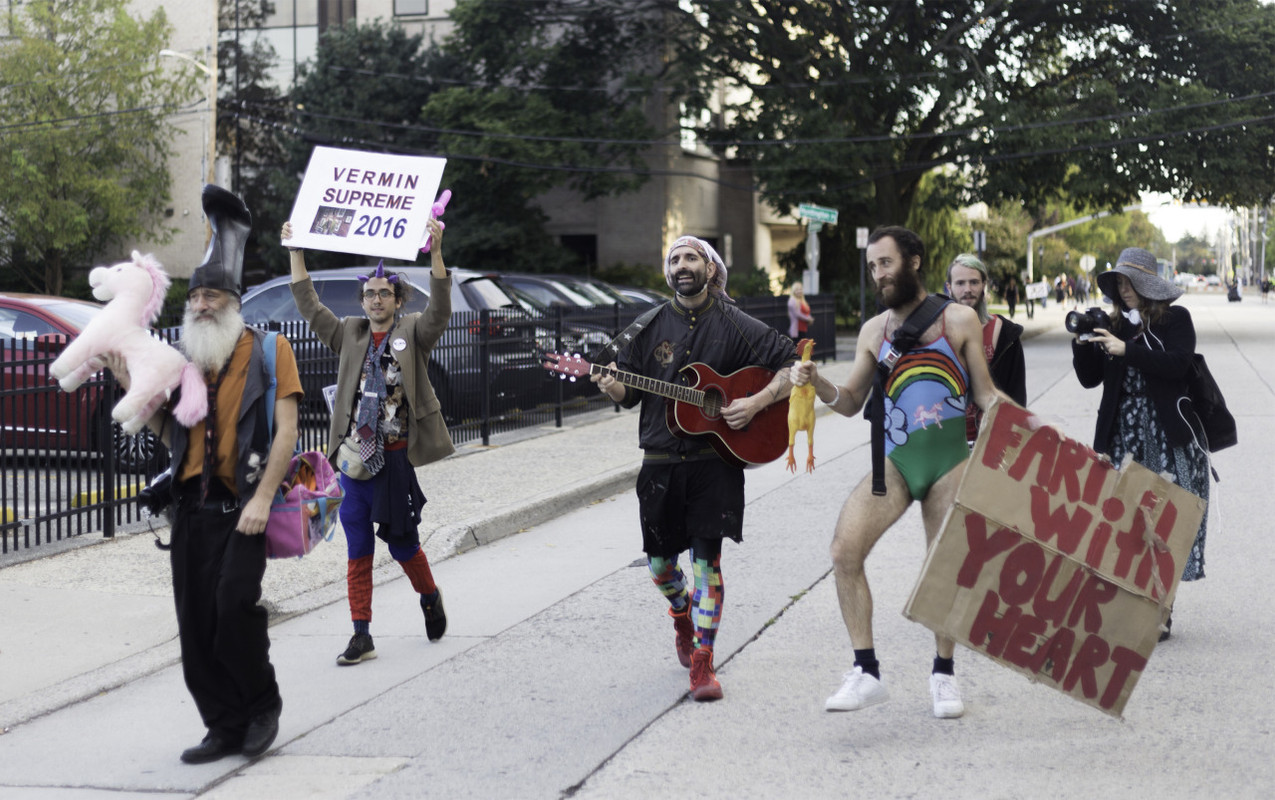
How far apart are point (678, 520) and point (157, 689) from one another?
7.94 ft

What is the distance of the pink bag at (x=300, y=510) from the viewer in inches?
193

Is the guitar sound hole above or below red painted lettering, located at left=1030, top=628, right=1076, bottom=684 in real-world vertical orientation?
above

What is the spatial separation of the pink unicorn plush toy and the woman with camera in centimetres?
376

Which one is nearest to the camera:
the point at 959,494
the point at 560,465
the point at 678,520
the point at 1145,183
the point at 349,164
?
the point at 959,494

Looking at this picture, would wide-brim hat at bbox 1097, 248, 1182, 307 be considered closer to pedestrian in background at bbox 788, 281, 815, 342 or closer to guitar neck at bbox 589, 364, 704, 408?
guitar neck at bbox 589, 364, 704, 408

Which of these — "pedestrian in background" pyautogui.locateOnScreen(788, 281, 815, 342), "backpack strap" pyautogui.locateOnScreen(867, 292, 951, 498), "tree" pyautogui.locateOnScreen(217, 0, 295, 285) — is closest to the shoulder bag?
"backpack strap" pyautogui.locateOnScreen(867, 292, 951, 498)

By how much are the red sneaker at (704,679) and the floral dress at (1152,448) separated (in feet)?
7.79

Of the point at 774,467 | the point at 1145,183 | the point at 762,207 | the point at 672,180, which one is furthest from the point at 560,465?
the point at 762,207

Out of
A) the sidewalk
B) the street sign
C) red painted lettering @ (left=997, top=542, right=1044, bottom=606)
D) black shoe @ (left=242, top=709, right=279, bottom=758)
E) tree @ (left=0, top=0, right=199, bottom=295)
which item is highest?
tree @ (left=0, top=0, right=199, bottom=295)

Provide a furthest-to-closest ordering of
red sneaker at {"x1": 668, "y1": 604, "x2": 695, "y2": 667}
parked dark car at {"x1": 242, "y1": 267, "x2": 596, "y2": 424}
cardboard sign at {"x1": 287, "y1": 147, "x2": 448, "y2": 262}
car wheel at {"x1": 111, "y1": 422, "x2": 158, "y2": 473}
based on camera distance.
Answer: parked dark car at {"x1": 242, "y1": 267, "x2": 596, "y2": 424}, car wheel at {"x1": 111, "y1": 422, "x2": 158, "y2": 473}, cardboard sign at {"x1": 287, "y1": 147, "x2": 448, "y2": 262}, red sneaker at {"x1": 668, "y1": 604, "x2": 695, "y2": 667}

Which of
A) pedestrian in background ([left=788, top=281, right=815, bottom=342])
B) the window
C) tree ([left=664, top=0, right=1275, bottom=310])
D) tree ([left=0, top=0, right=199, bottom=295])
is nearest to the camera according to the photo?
pedestrian in background ([left=788, top=281, right=815, bottom=342])

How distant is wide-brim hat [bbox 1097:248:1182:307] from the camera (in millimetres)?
6215

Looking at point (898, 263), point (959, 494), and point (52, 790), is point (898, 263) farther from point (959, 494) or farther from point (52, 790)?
point (52, 790)

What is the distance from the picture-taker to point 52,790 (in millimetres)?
4633
